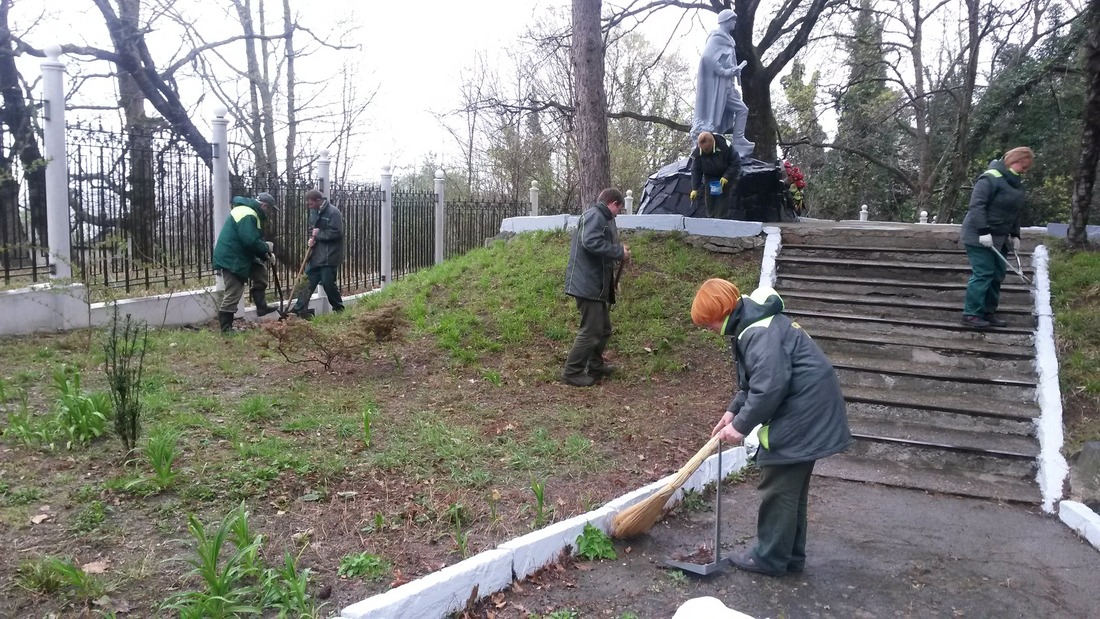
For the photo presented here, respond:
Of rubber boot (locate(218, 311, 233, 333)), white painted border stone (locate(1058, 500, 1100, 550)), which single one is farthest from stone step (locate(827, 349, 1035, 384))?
rubber boot (locate(218, 311, 233, 333))

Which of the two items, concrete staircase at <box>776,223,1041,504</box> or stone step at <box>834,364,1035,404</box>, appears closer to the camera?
concrete staircase at <box>776,223,1041,504</box>

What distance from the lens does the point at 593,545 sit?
3.88 meters

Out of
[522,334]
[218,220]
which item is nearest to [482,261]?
[522,334]

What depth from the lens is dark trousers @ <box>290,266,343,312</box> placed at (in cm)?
955

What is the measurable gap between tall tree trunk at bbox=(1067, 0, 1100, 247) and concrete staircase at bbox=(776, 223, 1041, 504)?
55cm

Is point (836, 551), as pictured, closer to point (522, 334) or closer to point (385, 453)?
point (385, 453)

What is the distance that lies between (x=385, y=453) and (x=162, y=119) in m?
13.3

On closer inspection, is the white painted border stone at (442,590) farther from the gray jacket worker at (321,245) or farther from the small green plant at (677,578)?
the gray jacket worker at (321,245)

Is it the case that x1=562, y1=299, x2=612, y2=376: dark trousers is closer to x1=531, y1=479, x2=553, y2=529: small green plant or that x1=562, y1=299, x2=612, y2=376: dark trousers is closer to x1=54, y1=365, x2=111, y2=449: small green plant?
x1=531, y1=479, x2=553, y2=529: small green plant

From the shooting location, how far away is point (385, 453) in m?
4.72

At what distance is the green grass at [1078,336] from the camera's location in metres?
5.52

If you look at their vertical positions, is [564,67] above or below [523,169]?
above

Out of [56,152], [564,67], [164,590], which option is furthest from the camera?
[564,67]

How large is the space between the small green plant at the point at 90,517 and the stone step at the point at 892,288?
6483 millimetres
